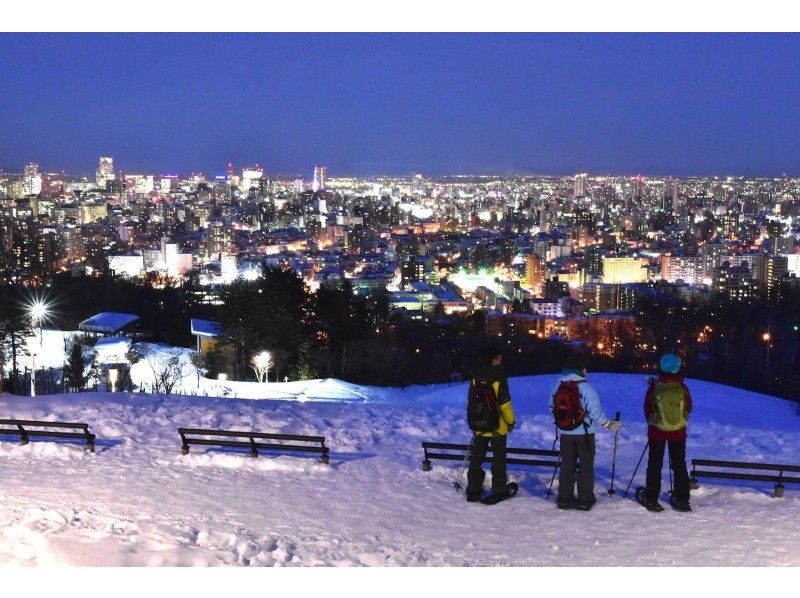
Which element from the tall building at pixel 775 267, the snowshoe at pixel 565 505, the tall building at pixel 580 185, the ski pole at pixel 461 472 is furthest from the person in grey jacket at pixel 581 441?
the tall building at pixel 580 185

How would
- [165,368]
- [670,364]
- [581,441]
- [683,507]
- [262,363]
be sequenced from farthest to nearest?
[165,368], [262,363], [683,507], [581,441], [670,364]

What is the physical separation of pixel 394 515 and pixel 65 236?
296ft

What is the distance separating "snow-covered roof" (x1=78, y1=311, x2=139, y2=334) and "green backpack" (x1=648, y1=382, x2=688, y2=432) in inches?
1171

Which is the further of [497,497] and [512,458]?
[512,458]

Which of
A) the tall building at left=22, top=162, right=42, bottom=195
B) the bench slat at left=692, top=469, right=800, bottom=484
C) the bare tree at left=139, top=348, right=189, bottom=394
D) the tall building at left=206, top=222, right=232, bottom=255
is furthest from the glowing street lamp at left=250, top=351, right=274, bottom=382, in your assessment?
the tall building at left=22, top=162, right=42, bottom=195

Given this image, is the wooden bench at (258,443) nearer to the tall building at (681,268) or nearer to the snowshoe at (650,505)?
the snowshoe at (650,505)

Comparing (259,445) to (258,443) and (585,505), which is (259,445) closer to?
(258,443)

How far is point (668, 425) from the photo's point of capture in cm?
548

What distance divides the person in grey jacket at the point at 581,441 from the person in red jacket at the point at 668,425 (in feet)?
0.84

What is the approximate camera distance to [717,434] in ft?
27.6

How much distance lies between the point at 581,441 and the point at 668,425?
54cm

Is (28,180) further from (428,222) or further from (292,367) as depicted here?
(292,367)

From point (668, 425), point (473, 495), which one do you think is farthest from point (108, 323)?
point (668, 425)
